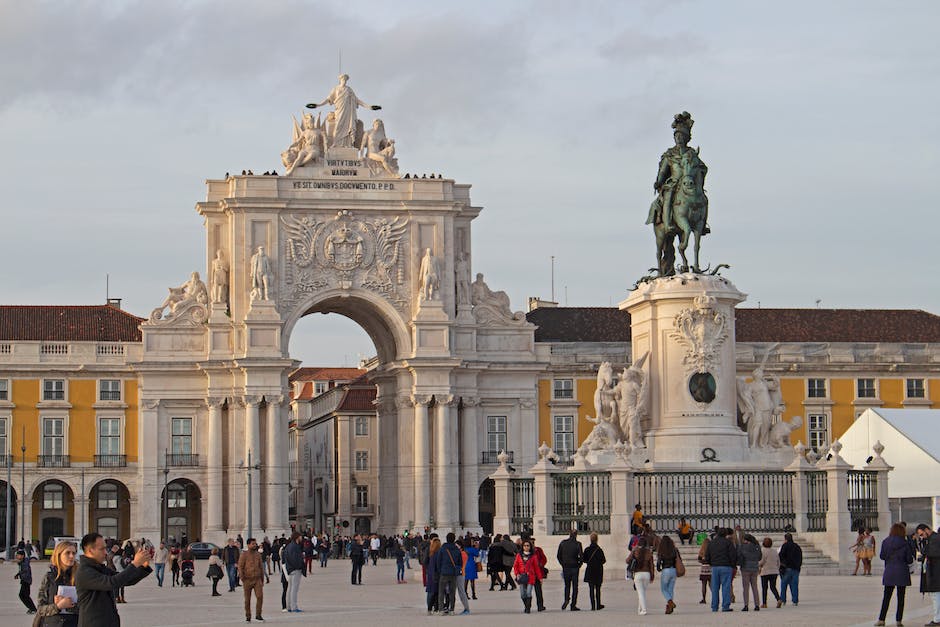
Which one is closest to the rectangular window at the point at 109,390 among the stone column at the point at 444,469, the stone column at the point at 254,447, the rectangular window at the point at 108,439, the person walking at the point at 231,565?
the rectangular window at the point at 108,439

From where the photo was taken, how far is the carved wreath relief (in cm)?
7550

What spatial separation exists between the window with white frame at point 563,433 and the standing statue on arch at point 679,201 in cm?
4361

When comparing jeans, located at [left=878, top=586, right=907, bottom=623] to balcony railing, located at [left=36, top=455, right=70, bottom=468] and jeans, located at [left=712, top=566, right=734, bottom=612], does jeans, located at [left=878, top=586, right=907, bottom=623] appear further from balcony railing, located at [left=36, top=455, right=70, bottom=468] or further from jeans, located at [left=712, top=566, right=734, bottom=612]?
balcony railing, located at [left=36, top=455, right=70, bottom=468]

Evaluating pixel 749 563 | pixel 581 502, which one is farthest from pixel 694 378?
pixel 749 563

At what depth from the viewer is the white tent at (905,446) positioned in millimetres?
47312

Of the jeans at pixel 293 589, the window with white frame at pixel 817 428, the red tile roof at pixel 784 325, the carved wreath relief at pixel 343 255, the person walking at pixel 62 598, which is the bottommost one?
the jeans at pixel 293 589

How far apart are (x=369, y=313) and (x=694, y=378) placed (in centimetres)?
4351

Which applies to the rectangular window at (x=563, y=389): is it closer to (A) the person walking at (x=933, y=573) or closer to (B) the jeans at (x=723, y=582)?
(B) the jeans at (x=723, y=582)

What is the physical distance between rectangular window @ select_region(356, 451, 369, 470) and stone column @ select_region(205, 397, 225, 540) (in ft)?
77.6

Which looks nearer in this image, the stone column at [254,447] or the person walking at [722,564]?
the person walking at [722,564]

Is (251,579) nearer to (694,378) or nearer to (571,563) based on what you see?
(571,563)

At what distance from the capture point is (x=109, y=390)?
7769 centimetres

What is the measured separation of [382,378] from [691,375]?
144 ft

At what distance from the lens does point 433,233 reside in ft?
251
